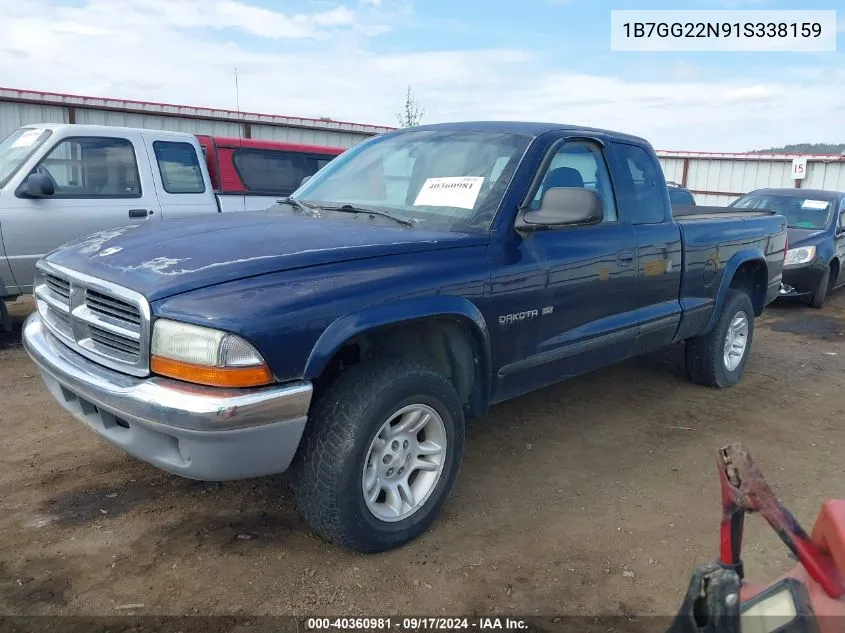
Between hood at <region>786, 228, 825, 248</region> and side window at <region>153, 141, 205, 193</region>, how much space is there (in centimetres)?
753

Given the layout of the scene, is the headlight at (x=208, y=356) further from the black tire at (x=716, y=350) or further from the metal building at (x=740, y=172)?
the metal building at (x=740, y=172)

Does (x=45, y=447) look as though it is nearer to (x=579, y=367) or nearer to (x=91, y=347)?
(x=91, y=347)

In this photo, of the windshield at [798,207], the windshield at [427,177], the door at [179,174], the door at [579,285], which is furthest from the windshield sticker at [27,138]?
the windshield at [798,207]

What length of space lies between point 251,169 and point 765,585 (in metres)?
7.33

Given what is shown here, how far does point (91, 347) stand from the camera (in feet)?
8.77

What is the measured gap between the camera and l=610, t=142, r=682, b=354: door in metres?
4.02

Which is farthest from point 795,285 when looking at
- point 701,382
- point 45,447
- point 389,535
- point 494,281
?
point 45,447

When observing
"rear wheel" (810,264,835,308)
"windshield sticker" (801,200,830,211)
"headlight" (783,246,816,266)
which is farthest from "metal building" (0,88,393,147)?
"rear wheel" (810,264,835,308)

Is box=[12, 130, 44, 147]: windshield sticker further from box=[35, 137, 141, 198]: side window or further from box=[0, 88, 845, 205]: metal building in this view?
box=[0, 88, 845, 205]: metal building

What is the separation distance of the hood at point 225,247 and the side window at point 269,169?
462 cm

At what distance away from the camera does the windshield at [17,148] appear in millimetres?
5945

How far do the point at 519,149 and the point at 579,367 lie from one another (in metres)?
Answer: 1.23

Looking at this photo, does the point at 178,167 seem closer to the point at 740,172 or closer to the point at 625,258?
the point at 625,258

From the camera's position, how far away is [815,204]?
31.9 feet
